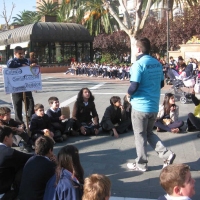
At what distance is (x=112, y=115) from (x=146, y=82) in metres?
2.79

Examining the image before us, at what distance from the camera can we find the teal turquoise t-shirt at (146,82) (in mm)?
4654

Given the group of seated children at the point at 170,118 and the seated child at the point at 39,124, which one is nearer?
the seated child at the point at 39,124

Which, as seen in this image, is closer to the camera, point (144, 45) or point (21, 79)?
point (144, 45)

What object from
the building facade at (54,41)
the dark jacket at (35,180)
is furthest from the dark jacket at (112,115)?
the building facade at (54,41)

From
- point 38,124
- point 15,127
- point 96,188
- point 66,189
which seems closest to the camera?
point 96,188

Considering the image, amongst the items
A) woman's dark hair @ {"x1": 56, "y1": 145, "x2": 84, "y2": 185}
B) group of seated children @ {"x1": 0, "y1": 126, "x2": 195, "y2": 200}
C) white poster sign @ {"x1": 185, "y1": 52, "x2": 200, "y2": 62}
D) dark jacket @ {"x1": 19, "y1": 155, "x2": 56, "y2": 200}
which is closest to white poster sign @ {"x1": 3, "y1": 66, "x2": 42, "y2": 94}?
group of seated children @ {"x1": 0, "y1": 126, "x2": 195, "y2": 200}

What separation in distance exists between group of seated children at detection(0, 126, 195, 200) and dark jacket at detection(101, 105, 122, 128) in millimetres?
3267

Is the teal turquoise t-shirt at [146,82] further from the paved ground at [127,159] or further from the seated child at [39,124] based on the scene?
the seated child at [39,124]

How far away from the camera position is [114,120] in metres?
7.56

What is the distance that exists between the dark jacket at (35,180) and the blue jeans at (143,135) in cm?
166

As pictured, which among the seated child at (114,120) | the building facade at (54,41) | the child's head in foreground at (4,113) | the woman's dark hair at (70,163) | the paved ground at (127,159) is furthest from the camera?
the building facade at (54,41)

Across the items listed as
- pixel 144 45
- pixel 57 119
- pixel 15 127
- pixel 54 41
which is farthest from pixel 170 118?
pixel 54 41

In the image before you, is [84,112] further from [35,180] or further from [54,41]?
[54,41]

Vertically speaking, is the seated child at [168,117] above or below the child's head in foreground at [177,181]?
below
